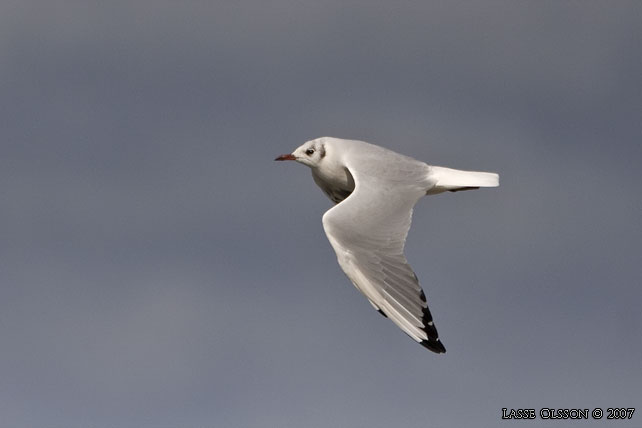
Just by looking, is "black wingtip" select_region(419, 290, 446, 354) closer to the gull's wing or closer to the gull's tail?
the gull's wing

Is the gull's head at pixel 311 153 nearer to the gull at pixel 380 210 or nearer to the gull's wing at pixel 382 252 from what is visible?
the gull at pixel 380 210

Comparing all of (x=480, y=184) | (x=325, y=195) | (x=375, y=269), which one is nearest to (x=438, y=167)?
(x=480, y=184)

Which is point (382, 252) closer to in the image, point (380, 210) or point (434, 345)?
point (380, 210)

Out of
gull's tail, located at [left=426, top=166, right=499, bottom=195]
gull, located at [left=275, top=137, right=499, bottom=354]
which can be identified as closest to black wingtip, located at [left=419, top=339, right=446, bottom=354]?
gull, located at [left=275, top=137, right=499, bottom=354]

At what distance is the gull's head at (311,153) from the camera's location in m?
10.1

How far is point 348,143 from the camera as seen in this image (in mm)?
9977

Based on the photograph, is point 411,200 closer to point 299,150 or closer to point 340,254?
point 340,254

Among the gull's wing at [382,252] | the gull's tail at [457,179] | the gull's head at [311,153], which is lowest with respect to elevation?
the gull's wing at [382,252]

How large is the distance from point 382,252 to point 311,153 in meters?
2.06

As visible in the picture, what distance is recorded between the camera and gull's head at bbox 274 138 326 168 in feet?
33.1

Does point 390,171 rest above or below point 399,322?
above

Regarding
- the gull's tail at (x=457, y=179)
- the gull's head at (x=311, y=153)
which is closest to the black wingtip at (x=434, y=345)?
the gull's tail at (x=457, y=179)

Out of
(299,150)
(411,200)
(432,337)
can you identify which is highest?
(299,150)

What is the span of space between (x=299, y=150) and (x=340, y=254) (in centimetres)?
216
